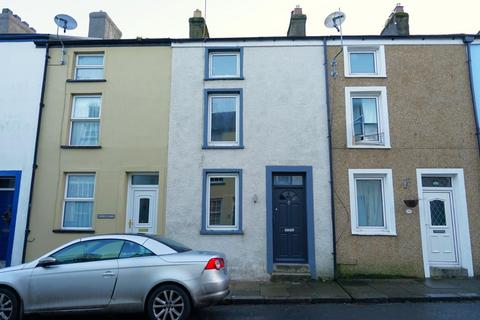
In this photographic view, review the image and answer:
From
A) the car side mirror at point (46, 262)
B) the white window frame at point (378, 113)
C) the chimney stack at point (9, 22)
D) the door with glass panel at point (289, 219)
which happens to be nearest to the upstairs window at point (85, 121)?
the chimney stack at point (9, 22)

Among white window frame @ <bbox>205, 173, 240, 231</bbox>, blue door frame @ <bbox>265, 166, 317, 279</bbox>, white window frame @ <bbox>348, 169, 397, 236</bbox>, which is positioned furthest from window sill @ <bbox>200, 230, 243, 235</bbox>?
white window frame @ <bbox>348, 169, 397, 236</bbox>

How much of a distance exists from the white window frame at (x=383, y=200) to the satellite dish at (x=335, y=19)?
4.30 meters

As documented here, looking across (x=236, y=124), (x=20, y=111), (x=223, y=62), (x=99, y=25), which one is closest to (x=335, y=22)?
(x=223, y=62)

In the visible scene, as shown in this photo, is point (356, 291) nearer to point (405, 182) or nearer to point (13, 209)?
point (405, 182)

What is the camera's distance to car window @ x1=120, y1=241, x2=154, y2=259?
6.18m

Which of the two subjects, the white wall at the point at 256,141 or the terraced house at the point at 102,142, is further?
the terraced house at the point at 102,142

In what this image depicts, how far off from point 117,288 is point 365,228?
672cm

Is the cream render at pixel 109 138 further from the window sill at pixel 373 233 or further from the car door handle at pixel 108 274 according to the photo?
the window sill at pixel 373 233

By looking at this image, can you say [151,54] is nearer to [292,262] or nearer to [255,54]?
[255,54]

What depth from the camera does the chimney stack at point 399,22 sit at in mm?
11031

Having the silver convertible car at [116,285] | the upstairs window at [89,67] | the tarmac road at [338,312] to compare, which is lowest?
the tarmac road at [338,312]

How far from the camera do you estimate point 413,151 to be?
9.85 metres

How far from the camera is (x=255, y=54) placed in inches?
422

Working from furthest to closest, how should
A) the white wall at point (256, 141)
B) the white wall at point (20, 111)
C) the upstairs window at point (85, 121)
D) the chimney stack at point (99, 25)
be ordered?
the chimney stack at point (99, 25)
the upstairs window at point (85, 121)
the white wall at point (20, 111)
the white wall at point (256, 141)
